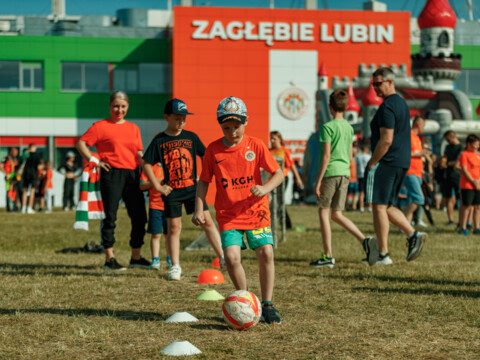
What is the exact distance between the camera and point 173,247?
746 cm

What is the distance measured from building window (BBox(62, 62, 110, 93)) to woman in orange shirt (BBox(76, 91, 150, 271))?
1268 inches

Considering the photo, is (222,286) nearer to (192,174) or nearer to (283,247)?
(192,174)

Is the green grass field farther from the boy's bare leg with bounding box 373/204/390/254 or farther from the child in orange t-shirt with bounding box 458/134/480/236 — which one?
the child in orange t-shirt with bounding box 458/134/480/236

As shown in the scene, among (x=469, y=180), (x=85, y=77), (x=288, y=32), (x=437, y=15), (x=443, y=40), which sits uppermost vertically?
(x=288, y=32)

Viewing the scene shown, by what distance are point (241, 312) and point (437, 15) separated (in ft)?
91.3

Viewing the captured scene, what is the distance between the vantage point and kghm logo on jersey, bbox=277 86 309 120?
37744 millimetres

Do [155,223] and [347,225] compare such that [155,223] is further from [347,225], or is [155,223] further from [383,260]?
[383,260]

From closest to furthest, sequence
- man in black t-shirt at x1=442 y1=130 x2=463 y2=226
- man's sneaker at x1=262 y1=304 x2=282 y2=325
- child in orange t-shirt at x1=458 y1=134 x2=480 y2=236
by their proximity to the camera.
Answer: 1. man's sneaker at x1=262 y1=304 x2=282 y2=325
2. child in orange t-shirt at x1=458 y1=134 x2=480 y2=236
3. man in black t-shirt at x1=442 y1=130 x2=463 y2=226

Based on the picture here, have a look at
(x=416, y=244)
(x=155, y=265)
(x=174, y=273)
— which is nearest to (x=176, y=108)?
(x=174, y=273)

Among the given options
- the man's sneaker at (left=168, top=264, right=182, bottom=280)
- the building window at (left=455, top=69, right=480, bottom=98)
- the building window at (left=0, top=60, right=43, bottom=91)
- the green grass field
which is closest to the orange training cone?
the green grass field

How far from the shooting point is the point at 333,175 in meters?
8.52

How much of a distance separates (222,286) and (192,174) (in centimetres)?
126

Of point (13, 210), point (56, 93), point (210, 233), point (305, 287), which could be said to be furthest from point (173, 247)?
point (56, 93)

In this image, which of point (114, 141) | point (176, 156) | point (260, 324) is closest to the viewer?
point (260, 324)
